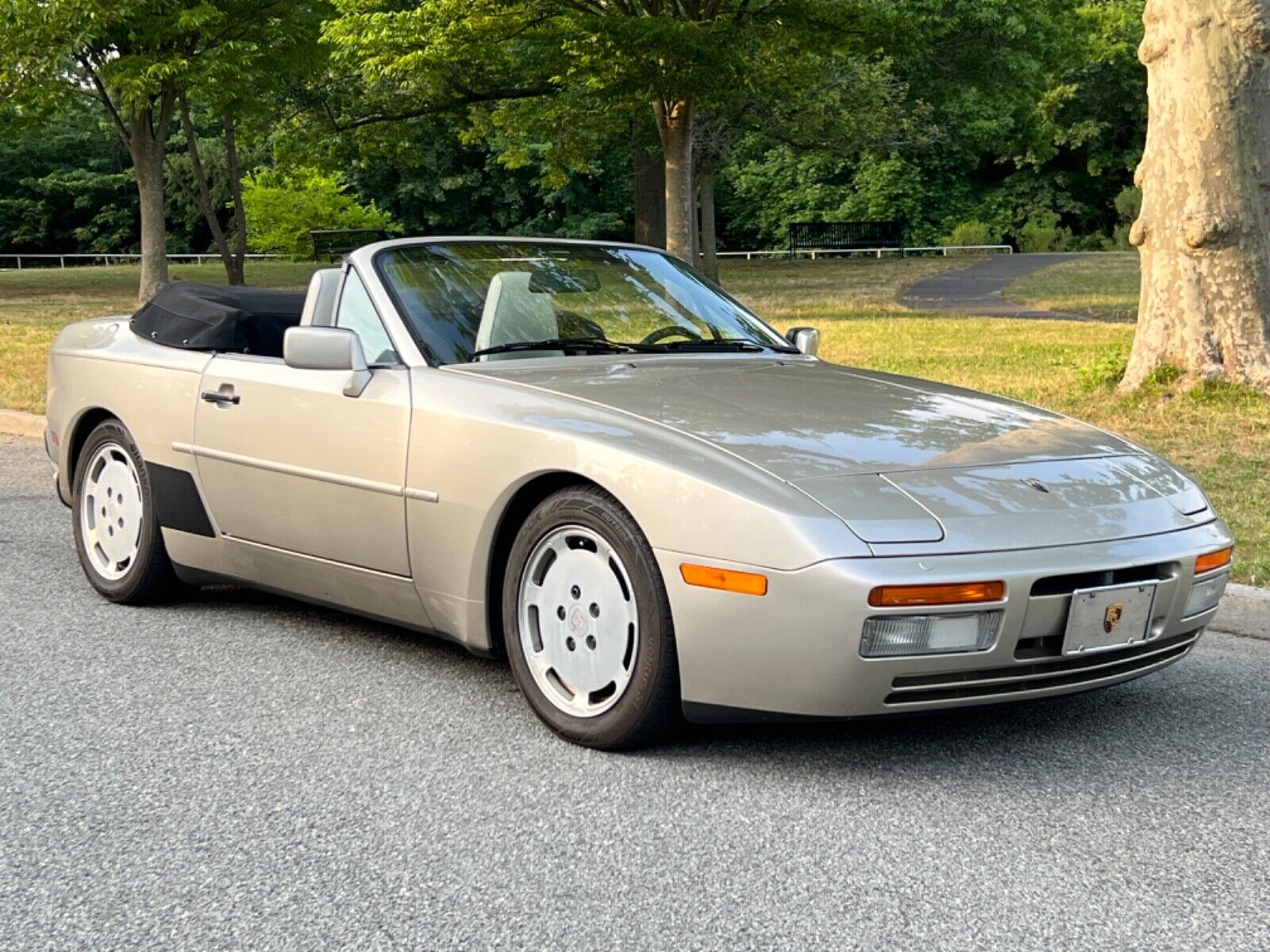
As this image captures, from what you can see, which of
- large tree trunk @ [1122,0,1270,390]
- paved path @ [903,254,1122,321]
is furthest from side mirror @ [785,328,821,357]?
paved path @ [903,254,1122,321]

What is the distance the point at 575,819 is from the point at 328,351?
1.81 metres

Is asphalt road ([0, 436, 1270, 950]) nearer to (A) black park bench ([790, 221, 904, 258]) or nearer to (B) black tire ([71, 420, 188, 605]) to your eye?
(B) black tire ([71, 420, 188, 605])

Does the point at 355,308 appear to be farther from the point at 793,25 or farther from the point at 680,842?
the point at 793,25

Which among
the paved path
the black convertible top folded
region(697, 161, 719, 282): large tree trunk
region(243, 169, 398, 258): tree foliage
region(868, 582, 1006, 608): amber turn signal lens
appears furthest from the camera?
region(243, 169, 398, 258): tree foliage

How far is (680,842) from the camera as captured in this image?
3.51 meters

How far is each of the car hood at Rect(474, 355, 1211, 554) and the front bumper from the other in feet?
0.26

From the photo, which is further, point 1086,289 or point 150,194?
point 150,194

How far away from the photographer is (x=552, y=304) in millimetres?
5199

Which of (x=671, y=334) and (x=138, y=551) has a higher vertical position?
(x=671, y=334)

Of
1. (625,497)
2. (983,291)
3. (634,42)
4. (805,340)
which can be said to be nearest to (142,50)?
(634,42)

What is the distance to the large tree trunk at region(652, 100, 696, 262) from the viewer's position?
20.1 metres

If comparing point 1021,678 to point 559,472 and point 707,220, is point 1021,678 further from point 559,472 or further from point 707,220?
point 707,220

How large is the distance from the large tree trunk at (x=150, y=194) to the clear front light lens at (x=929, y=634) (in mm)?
23854

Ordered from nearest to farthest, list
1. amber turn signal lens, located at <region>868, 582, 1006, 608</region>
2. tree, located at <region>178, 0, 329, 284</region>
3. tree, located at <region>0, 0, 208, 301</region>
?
amber turn signal lens, located at <region>868, 582, 1006, 608</region>
tree, located at <region>0, 0, 208, 301</region>
tree, located at <region>178, 0, 329, 284</region>
